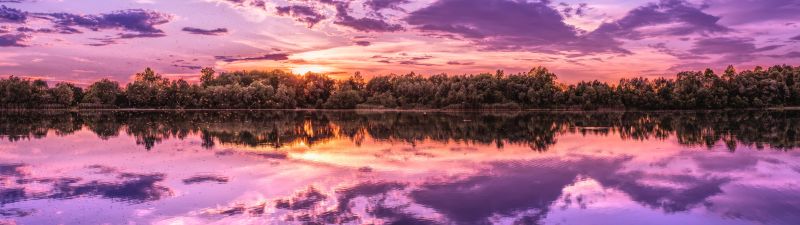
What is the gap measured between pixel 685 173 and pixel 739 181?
2389 millimetres

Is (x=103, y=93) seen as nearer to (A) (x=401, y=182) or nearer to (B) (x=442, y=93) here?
(B) (x=442, y=93)

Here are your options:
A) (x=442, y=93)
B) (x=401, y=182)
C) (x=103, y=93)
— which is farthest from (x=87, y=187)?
(x=103, y=93)

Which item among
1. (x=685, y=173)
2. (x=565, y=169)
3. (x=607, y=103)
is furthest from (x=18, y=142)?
(x=607, y=103)

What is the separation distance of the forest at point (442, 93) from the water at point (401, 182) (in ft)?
291

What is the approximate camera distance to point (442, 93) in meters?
136

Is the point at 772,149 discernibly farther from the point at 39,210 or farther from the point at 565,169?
the point at 39,210

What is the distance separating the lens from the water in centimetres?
1608

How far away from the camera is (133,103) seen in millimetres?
146125

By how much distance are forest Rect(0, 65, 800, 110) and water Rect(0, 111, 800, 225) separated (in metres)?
88.6

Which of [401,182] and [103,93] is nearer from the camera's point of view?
[401,182]

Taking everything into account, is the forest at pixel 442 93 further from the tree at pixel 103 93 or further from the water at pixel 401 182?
the water at pixel 401 182

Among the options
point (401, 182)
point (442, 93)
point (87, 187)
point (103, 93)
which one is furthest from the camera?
point (103, 93)

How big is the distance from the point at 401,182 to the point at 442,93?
115493mm

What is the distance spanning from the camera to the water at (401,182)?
16.1 meters
